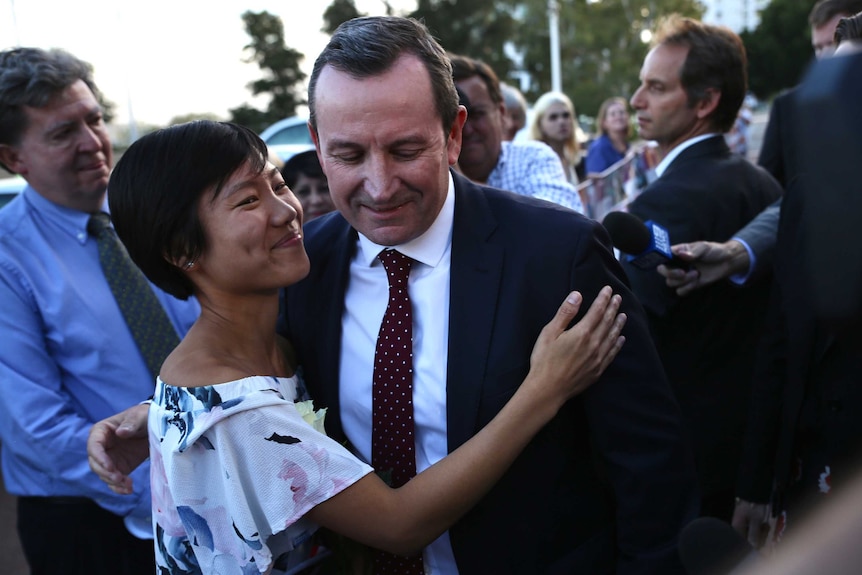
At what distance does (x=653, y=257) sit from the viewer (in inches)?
88.5

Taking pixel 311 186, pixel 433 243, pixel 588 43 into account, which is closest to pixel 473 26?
pixel 588 43

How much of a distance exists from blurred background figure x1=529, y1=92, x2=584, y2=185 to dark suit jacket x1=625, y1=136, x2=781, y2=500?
13.9 ft

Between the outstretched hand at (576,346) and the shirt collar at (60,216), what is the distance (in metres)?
1.76

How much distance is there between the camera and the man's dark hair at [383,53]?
5.71 feet

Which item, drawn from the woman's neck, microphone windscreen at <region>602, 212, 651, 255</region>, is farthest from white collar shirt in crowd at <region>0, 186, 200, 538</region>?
microphone windscreen at <region>602, 212, 651, 255</region>

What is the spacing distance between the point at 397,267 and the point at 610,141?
8021mm

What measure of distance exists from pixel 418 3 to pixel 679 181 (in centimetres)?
3286

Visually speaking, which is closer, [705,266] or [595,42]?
[705,266]

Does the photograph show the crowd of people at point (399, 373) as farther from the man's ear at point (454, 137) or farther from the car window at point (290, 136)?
the car window at point (290, 136)

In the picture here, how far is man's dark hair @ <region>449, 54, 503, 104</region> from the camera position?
3642 millimetres

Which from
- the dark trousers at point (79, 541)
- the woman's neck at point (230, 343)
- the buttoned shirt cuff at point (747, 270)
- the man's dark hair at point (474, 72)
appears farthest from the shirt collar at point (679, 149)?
the dark trousers at point (79, 541)

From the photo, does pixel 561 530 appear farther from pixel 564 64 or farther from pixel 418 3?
pixel 564 64

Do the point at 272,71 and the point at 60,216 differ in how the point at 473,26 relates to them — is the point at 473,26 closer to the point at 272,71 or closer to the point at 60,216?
the point at 272,71

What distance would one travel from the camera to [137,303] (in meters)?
2.58
